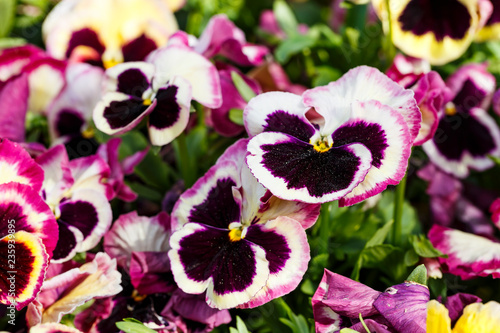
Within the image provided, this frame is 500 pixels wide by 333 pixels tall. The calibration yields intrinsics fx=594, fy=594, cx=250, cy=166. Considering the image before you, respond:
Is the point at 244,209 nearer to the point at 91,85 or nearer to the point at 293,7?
the point at 91,85

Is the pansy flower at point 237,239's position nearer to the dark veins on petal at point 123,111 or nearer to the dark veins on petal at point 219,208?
the dark veins on petal at point 219,208

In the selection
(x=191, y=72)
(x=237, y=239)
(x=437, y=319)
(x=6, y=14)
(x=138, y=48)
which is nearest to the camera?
(x=437, y=319)

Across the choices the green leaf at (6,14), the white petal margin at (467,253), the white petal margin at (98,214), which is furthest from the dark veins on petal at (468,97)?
the green leaf at (6,14)

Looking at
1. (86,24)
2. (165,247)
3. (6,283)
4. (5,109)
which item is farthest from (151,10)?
(6,283)

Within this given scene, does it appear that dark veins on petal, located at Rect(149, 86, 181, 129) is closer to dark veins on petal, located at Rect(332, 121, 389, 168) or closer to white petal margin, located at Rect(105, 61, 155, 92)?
white petal margin, located at Rect(105, 61, 155, 92)

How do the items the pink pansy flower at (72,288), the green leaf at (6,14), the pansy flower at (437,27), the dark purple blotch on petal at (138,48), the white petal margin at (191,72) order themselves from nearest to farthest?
1. the pink pansy flower at (72,288)
2. the white petal margin at (191,72)
3. the pansy flower at (437,27)
4. the dark purple blotch on petal at (138,48)
5. the green leaf at (6,14)

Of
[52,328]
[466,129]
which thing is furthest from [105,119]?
[466,129]

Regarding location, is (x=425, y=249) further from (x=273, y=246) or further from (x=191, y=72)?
(x=191, y=72)
